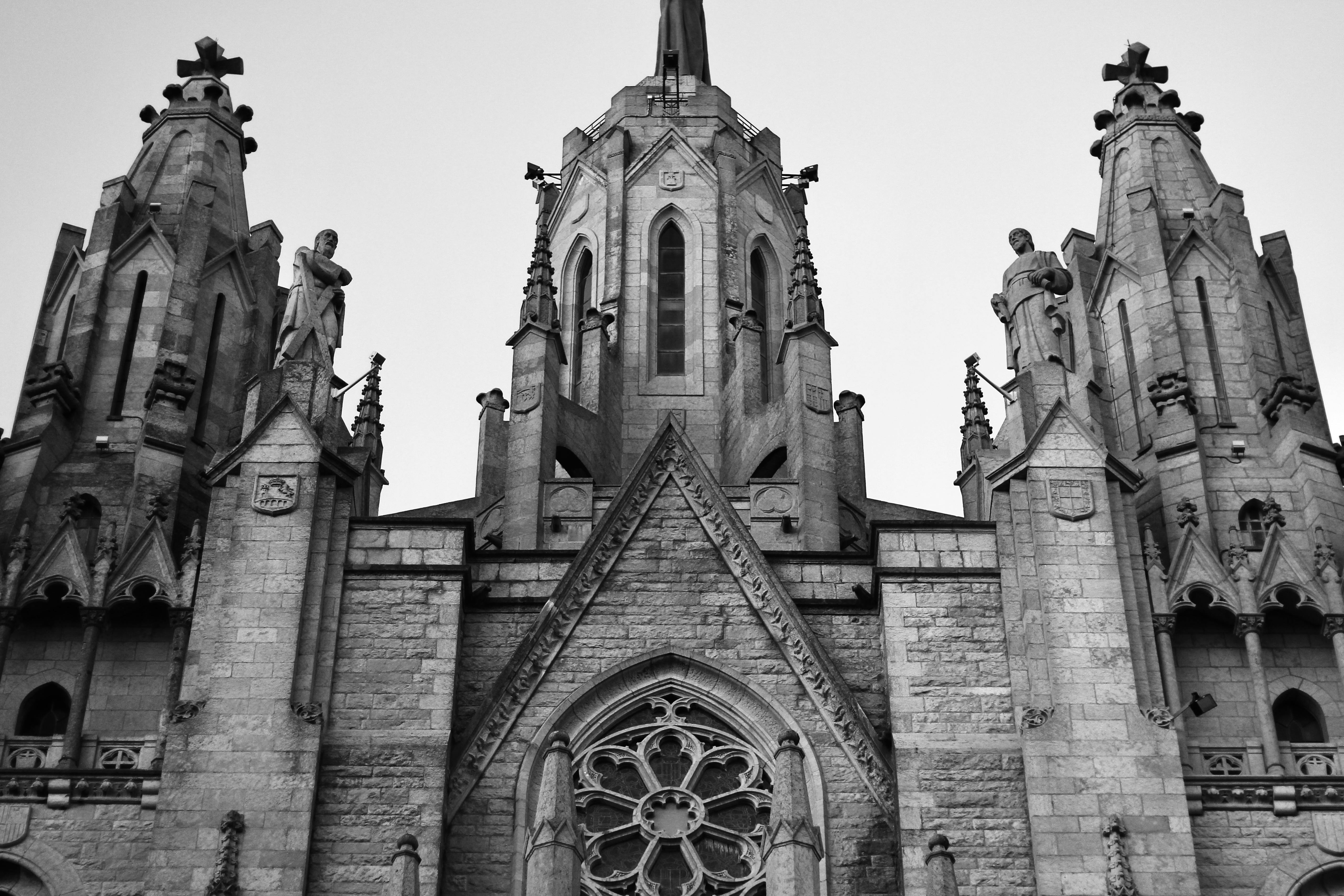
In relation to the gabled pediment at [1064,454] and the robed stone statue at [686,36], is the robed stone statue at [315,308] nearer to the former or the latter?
the gabled pediment at [1064,454]

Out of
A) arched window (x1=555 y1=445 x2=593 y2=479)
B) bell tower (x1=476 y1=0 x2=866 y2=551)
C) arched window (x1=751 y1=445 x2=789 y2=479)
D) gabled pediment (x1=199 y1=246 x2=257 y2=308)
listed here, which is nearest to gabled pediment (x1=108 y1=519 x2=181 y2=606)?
bell tower (x1=476 y1=0 x2=866 y2=551)

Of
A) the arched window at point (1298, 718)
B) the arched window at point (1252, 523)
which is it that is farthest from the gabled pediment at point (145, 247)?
the arched window at point (1298, 718)

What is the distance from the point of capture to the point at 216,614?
26.0 metres

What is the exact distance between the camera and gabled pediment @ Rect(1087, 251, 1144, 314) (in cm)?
3206

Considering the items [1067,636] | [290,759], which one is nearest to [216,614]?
[290,759]

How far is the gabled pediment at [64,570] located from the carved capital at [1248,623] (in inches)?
504

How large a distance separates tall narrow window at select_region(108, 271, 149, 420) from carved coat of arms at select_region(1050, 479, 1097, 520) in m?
11.5

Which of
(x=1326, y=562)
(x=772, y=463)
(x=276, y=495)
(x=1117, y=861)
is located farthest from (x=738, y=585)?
(x=1326, y=562)

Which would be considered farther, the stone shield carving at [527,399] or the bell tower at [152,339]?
the stone shield carving at [527,399]

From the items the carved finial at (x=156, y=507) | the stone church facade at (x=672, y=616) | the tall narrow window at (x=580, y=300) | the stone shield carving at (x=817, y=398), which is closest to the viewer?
the stone church facade at (x=672, y=616)

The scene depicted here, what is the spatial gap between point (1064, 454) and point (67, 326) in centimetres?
1280

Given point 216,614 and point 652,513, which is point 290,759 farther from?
point 652,513

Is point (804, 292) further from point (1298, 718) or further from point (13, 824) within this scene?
point (13, 824)

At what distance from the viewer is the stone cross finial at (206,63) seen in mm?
35281
